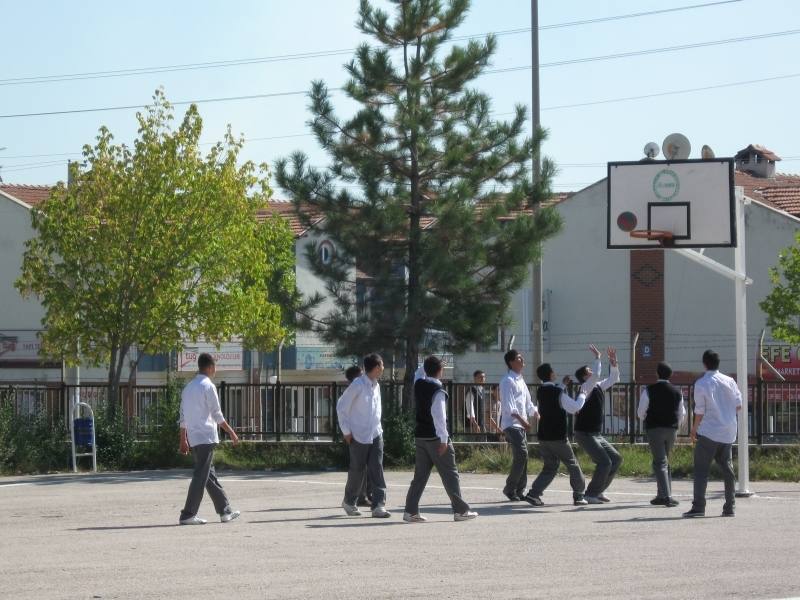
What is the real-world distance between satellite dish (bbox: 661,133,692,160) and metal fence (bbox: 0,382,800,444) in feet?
14.0

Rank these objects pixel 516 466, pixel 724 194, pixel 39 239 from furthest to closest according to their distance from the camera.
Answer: pixel 39 239
pixel 724 194
pixel 516 466

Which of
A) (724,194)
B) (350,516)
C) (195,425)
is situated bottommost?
(350,516)

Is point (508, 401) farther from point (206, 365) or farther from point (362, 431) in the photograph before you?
point (206, 365)

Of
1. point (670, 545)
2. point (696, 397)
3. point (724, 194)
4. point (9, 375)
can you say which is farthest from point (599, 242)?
point (670, 545)

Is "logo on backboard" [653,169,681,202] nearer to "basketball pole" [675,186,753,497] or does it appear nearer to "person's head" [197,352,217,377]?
"basketball pole" [675,186,753,497]

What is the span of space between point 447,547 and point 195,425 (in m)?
3.61

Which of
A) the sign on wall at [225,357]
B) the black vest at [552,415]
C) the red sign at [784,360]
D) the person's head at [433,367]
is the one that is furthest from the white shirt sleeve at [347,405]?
the sign on wall at [225,357]

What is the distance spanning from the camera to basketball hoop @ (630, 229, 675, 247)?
63.3 feet

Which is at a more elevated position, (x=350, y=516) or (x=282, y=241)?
(x=282, y=241)

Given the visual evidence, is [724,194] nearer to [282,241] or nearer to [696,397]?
[696,397]

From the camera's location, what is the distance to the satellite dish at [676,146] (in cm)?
2186

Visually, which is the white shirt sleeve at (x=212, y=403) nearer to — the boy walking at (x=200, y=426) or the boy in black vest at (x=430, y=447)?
the boy walking at (x=200, y=426)

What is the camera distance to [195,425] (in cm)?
1488

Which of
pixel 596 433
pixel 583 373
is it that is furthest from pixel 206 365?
pixel 596 433
